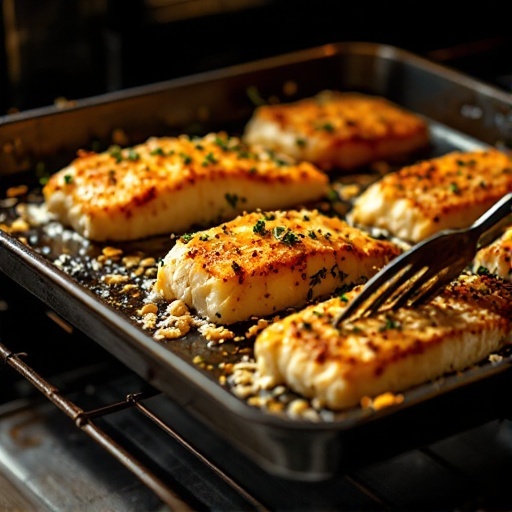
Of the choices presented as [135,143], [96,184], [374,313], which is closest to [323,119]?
[135,143]

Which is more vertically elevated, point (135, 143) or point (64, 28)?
point (64, 28)

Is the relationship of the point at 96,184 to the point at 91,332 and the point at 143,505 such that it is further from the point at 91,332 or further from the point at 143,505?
the point at 143,505

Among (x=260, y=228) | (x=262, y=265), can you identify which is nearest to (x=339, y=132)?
(x=260, y=228)

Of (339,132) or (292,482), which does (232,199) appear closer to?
(339,132)

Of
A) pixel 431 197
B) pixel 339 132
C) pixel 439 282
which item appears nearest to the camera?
pixel 439 282

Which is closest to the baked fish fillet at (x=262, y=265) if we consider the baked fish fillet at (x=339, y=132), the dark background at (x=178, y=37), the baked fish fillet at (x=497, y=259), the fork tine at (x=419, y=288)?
the baked fish fillet at (x=497, y=259)

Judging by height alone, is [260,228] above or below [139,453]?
above

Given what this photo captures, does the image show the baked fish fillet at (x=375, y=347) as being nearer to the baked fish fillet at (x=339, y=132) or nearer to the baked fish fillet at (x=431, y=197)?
the baked fish fillet at (x=431, y=197)
